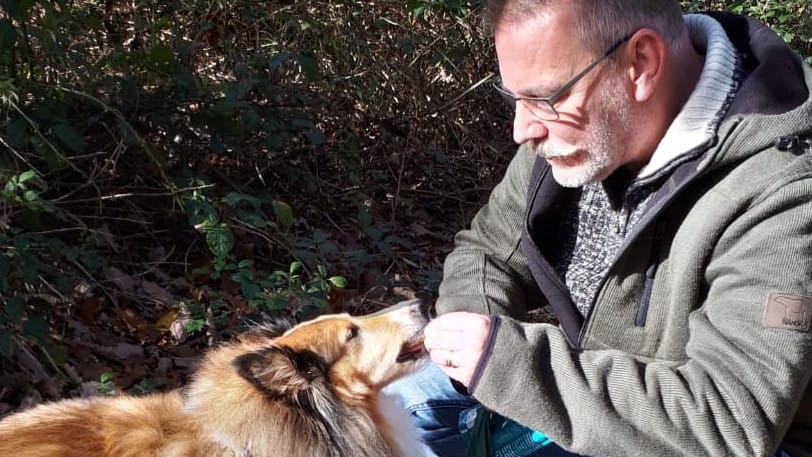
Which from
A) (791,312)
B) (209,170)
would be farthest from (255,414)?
(209,170)

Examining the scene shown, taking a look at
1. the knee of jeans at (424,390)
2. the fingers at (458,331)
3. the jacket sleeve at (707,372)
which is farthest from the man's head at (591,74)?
the knee of jeans at (424,390)

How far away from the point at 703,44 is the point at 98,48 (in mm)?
3367

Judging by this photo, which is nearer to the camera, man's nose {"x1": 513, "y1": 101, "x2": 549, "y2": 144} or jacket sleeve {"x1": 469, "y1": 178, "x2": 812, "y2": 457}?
jacket sleeve {"x1": 469, "y1": 178, "x2": 812, "y2": 457}

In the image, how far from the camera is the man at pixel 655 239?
1903mm

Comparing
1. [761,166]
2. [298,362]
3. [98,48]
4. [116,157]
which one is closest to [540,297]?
[298,362]

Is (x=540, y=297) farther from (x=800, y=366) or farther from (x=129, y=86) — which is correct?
(x=129, y=86)

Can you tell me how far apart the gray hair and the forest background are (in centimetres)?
174

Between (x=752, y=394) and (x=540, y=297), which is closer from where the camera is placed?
(x=752, y=394)

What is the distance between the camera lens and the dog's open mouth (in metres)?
2.94

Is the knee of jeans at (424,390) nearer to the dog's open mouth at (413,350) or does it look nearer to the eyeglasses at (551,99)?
the dog's open mouth at (413,350)

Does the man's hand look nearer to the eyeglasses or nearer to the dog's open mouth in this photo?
the eyeglasses

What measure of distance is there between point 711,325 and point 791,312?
191mm

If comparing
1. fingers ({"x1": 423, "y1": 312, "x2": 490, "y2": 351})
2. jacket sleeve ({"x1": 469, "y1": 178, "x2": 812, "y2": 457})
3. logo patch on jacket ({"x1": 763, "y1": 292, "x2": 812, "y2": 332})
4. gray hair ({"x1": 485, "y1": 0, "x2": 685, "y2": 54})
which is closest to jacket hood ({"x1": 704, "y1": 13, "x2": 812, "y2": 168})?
jacket sleeve ({"x1": 469, "y1": 178, "x2": 812, "y2": 457})

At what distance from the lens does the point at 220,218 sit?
13.7ft
